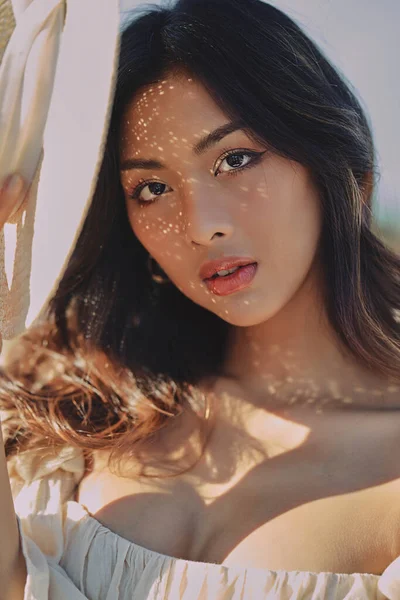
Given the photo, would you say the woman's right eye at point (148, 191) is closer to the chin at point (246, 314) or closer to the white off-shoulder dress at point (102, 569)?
the chin at point (246, 314)

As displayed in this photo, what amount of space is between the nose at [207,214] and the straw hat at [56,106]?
1.31 feet

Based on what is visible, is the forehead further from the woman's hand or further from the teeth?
the woman's hand

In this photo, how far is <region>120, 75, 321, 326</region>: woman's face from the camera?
157 cm

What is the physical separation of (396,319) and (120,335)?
2.40 ft

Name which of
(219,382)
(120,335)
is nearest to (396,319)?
(219,382)

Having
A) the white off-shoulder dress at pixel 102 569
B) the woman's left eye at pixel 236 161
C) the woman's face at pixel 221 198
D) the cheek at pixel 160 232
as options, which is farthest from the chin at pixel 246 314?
the white off-shoulder dress at pixel 102 569

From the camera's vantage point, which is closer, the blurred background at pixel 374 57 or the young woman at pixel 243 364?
the young woman at pixel 243 364

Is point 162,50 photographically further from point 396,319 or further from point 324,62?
point 396,319

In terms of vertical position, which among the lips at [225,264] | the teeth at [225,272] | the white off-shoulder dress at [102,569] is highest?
the lips at [225,264]

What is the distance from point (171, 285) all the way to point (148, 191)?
469 millimetres

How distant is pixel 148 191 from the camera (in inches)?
67.6

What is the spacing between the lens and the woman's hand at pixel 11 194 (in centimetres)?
123

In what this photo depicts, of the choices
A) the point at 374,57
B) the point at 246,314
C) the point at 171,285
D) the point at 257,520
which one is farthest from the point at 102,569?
the point at 374,57

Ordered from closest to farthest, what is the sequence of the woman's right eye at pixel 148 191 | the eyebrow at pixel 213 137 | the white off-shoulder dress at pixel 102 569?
1. the white off-shoulder dress at pixel 102 569
2. the eyebrow at pixel 213 137
3. the woman's right eye at pixel 148 191
